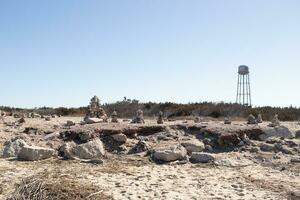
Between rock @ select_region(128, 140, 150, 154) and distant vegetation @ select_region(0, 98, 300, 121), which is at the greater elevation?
distant vegetation @ select_region(0, 98, 300, 121)

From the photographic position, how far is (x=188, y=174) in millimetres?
9172

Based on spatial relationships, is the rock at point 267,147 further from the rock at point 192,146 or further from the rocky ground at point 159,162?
the rock at point 192,146

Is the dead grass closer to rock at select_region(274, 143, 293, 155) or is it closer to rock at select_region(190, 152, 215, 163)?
rock at select_region(190, 152, 215, 163)

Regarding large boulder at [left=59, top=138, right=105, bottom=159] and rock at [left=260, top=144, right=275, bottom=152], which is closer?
large boulder at [left=59, top=138, right=105, bottom=159]

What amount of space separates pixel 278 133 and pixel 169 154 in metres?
4.01

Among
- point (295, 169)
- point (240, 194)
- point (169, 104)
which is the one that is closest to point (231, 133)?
point (295, 169)

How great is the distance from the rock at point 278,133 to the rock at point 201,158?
8.41 ft

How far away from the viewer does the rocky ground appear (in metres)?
7.98

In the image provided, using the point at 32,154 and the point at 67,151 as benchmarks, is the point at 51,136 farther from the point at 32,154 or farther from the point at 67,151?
the point at 32,154

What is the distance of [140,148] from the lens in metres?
11.2

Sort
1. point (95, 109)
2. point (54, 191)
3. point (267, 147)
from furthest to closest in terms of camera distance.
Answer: point (95, 109), point (267, 147), point (54, 191)

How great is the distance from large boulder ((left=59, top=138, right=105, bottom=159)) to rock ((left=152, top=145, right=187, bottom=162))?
127 centimetres

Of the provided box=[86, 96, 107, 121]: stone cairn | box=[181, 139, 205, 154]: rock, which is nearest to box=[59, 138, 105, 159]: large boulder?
box=[181, 139, 205, 154]: rock

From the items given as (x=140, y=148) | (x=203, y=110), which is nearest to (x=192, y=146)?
(x=140, y=148)
